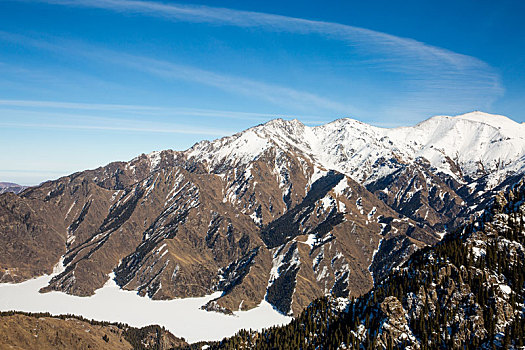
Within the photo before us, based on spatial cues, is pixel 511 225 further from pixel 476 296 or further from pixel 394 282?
pixel 394 282

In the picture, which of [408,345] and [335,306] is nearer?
[408,345]

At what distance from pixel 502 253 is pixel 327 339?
7421 centimetres

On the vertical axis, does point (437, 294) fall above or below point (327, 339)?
above

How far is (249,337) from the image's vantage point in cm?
19475

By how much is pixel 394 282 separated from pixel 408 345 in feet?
91.8

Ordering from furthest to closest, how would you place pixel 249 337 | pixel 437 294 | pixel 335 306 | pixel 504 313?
pixel 249 337
pixel 335 306
pixel 437 294
pixel 504 313

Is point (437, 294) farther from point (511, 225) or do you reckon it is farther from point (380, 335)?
point (511, 225)

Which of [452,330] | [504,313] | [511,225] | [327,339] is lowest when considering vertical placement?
[327,339]

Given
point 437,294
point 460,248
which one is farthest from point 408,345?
point 460,248

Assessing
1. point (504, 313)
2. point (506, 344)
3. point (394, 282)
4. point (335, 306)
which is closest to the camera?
point (506, 344)

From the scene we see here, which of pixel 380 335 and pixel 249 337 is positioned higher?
pixel 380 335

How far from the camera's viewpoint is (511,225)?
16150cm

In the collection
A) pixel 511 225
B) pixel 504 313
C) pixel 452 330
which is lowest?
pixel 452 330

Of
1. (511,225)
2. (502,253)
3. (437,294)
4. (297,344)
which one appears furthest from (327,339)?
(511,225)
